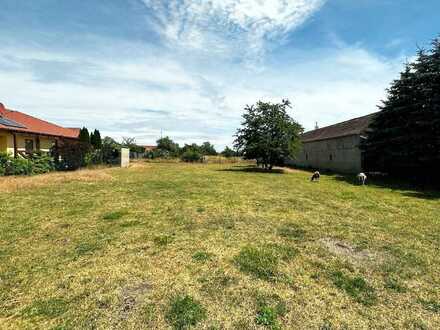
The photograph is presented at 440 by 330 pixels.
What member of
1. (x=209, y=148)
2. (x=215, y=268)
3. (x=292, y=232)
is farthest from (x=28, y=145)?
(x=209, y=148)

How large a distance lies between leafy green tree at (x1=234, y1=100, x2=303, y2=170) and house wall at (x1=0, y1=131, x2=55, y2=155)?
14.6m

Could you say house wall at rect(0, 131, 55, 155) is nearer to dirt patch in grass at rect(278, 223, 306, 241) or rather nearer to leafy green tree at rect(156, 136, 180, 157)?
dirt patch in grass at rect(278, 223, 306, 241)

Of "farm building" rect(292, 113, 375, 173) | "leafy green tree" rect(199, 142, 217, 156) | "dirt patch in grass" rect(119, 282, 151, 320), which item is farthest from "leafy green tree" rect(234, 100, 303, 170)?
"leafy green tree" rect(199, 142, 217, 156)

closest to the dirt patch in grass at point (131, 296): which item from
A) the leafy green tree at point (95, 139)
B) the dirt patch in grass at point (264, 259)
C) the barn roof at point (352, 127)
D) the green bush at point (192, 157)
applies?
the dirt patch in grass at point (264, 259)

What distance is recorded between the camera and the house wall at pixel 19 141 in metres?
15.5

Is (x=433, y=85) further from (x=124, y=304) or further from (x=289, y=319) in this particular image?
(x=124, y=304)

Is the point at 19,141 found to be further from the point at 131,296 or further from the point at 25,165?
the point at 131,296

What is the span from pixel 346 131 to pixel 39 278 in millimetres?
22404

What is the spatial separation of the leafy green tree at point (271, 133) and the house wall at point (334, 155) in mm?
3646

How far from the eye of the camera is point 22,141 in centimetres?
1744

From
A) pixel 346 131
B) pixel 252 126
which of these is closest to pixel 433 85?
pixel 346 131

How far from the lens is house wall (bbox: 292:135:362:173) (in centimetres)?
1970

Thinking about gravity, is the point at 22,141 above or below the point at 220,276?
above

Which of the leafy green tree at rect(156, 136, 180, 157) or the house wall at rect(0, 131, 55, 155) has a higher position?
the leafy green tree at rect(156, 136, 180, 157)
